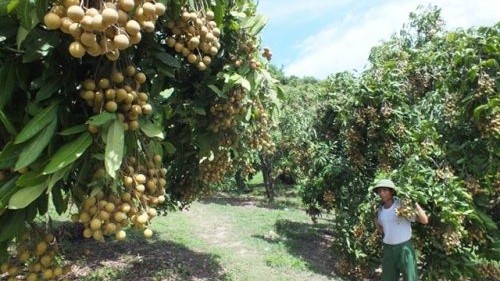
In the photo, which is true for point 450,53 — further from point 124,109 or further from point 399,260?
point 124,109

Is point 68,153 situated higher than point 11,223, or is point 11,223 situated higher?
point 68,153

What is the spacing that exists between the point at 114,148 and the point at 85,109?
0.42 meters

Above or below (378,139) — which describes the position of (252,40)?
above

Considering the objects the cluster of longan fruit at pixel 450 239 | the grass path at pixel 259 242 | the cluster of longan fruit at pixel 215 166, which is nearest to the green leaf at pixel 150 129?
the cluster of longan fruit at pixel 215 166

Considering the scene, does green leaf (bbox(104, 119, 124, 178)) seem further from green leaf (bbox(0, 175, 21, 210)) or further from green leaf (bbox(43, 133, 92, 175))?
green leaf (bbox(0, 175, 21, 210))

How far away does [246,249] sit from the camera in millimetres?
8703

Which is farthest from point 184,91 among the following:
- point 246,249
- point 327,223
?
point 327,223

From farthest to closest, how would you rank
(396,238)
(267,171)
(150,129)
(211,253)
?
(267,171)
(211,253)
(396,238)
(150,129)

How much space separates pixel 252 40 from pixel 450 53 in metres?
3.56

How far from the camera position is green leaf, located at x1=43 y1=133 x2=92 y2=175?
1.53 meters

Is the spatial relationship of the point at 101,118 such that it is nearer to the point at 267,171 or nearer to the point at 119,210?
the point at 119,210

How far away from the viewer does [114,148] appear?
1.55 metres

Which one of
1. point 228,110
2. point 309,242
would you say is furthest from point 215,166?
point 309,242

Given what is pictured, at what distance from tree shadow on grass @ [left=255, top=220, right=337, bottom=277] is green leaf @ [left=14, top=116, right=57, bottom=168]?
6.50m
